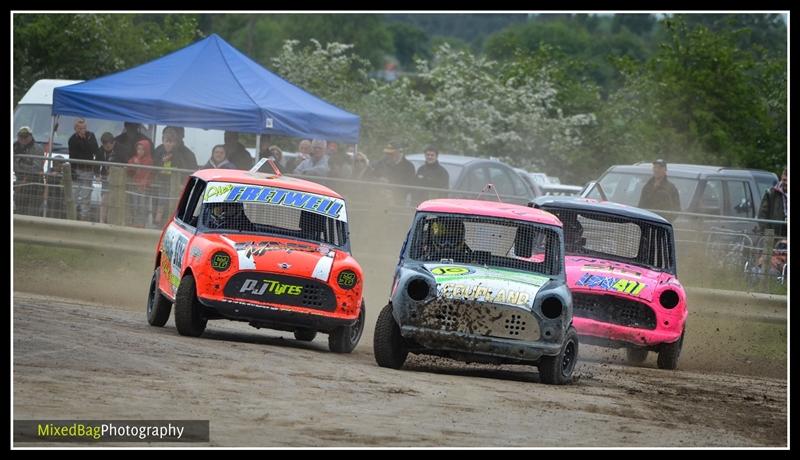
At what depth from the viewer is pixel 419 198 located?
1892 centimetres

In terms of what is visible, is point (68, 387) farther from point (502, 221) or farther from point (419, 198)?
point (419, 198)

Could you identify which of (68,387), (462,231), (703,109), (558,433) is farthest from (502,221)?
(703,109)

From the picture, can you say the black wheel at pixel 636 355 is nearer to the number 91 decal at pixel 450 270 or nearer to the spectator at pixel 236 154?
the number 91 decal at pixel 450 270

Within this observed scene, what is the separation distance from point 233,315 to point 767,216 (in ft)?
30.7

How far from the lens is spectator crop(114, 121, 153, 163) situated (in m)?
20.4

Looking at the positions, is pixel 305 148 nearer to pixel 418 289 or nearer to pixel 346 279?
pixel 346 279

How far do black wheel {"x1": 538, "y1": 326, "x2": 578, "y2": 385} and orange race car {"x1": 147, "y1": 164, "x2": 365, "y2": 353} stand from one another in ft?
6.26

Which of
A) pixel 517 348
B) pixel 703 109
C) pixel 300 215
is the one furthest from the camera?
pixel 703 109

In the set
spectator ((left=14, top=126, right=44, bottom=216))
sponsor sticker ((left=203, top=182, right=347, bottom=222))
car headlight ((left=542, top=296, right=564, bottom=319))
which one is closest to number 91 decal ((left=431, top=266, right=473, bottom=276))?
car headlight ((left=542, top=296, right=564, bottom=319))

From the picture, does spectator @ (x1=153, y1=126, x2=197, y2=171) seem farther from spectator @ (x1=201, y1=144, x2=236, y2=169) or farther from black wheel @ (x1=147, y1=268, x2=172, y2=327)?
black wheel @ (x1=147, y1=268, x2=172, y2=327)

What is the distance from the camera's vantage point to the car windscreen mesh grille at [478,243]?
1270 centimetres

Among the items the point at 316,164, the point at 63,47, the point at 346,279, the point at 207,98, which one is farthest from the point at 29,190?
the point at 63,47
